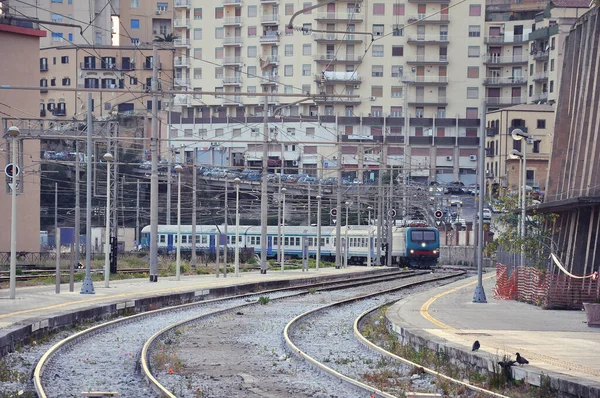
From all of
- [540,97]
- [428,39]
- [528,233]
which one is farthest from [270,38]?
[528,233]

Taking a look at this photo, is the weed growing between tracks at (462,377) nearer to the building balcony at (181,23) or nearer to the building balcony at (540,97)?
the building balcony at (540,97)

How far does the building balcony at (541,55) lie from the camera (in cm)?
11838

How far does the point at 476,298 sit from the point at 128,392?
19279mm

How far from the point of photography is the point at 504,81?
412 feet

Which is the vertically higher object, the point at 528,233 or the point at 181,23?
the point at 181,23

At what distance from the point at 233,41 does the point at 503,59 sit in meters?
31.1

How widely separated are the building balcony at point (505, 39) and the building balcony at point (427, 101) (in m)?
8.23

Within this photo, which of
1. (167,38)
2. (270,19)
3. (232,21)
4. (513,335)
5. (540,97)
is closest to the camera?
(513,335)

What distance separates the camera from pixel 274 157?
402 feet

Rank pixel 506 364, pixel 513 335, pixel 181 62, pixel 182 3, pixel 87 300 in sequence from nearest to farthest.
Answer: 1. pixel 506 364
2. pixel 513 335
3. pixel 87 300
4. pixel 182 3
5. pixel 181 62

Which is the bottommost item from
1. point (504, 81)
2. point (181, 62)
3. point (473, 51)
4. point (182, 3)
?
point (504, 81)

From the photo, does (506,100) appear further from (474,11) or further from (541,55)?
(474,11)

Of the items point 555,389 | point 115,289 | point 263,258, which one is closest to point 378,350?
point 555,389

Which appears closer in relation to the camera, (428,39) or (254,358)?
(254,358)
